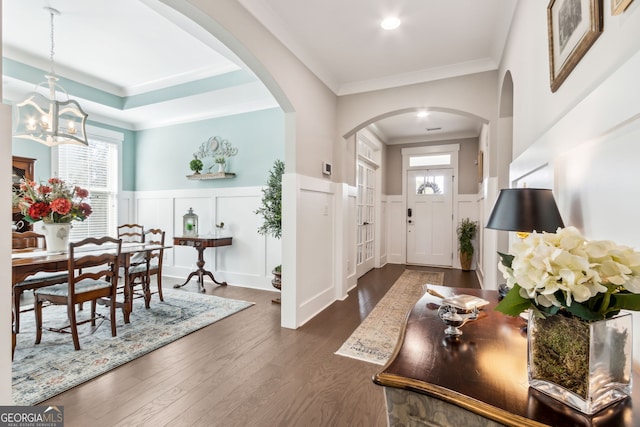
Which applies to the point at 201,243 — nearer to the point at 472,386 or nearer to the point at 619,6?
the point at 472,386

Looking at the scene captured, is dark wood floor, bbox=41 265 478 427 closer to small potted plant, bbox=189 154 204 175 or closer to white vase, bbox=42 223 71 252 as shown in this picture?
white vase, bbox=42 223 71 252

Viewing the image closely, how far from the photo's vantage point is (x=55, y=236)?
2936mm

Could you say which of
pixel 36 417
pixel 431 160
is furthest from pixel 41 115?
pixel 431 160

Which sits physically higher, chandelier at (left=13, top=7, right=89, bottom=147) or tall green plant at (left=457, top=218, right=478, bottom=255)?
chandelier at (left=13, top=7, right=89, bottom=147)

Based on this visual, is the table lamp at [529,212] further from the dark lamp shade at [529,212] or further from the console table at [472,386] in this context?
the console table at [472,386]

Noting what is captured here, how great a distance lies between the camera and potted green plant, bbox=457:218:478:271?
5.87 meters

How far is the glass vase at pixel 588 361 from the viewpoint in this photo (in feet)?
2.14

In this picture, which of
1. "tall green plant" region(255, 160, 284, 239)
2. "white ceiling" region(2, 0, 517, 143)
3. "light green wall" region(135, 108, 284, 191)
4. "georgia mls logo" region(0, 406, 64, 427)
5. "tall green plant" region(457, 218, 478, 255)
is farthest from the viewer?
"tall green plant" region(457, 218, 478, 255)

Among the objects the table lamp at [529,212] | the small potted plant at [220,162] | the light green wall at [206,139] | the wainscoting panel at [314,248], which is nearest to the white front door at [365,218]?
the wainscoting panel at [314,248]

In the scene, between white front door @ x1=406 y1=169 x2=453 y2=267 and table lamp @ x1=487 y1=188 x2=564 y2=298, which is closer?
table lamp @ x1=487 y1=188 x2=564 y2=298

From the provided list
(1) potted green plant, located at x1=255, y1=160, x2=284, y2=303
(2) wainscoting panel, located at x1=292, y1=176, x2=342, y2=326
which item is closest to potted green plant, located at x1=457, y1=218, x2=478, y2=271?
(2) wainscoting panel, located at x1=292, y1=176, x2=342, y2=326

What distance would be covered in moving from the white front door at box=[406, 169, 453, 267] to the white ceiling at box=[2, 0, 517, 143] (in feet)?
11.0

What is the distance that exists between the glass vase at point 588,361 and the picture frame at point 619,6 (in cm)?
79

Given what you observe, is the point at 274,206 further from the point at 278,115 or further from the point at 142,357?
the point at 142,357
